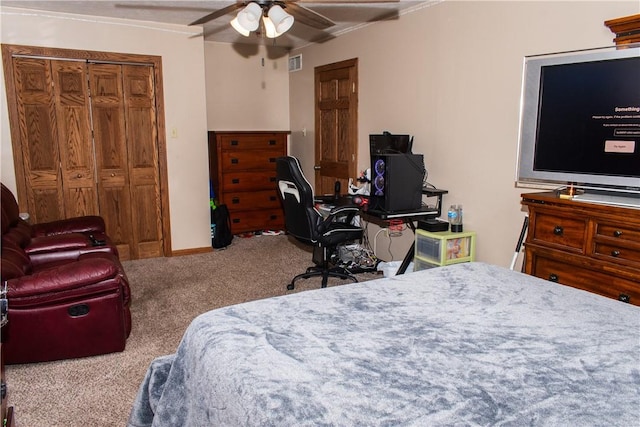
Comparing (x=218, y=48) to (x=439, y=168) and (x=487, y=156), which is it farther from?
(x=487, y=156)

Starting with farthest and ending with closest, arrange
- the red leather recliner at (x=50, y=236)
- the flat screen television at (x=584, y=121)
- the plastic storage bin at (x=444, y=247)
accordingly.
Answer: the plastic storage bin at (x=444, y=247) → the red leather recliner at (x=50, y=236) → the flat screen television at (x=584, y=121)

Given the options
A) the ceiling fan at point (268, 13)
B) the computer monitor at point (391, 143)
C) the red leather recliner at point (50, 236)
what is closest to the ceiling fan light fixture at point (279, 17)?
the ceiling fan at point (268, 13)

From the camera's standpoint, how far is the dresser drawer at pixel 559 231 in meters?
2.51

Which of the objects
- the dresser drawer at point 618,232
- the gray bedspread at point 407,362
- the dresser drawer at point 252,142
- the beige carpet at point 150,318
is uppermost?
the dresser drawer at point 252,142

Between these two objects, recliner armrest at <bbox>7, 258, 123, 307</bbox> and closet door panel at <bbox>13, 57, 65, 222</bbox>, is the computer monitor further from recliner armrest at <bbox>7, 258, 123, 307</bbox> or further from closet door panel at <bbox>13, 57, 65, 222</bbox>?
closet door panel at <bbox>13, 57, 65, 222</bbox>

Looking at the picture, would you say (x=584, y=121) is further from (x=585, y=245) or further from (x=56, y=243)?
(x=56, y=243)

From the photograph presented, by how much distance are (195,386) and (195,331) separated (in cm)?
21

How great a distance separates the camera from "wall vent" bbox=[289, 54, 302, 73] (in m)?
6.01

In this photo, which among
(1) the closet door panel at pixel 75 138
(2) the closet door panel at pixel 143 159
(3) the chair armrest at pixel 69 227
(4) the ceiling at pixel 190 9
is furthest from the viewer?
(2) the closet door panel at pixel 143 159

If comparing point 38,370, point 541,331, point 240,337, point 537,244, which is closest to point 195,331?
point 240,337

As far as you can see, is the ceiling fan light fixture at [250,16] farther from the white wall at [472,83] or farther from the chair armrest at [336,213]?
the white wall at [472,83]

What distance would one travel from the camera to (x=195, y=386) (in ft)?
4.72

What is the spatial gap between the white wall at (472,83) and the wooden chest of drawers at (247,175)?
175cm

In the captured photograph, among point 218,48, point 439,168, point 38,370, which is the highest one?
point 218,48
